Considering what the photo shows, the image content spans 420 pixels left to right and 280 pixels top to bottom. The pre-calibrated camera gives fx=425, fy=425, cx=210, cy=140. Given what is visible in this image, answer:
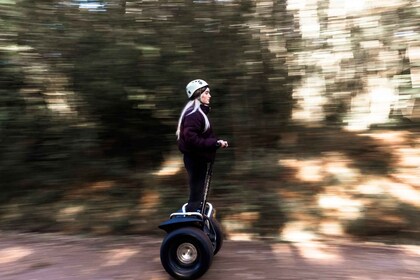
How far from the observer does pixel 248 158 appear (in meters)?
7.16

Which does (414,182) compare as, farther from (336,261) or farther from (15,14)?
(15,14)

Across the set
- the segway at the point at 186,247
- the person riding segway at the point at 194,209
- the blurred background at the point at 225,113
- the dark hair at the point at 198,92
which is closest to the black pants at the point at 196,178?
the person riding segway at the point at 194,209

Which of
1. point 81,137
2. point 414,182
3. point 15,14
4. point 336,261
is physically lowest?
point 336,261

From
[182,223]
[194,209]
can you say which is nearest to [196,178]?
[194,209]

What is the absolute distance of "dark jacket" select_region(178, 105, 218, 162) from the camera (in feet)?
15.1

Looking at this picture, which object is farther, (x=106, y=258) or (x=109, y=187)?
(x=109, y=187)

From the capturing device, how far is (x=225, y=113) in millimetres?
7082

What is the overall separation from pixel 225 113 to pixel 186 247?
2.92 meters

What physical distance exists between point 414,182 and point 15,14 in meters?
6.88

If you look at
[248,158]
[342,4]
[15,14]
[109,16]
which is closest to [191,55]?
[109,16]

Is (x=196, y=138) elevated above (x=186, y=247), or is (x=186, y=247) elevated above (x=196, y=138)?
(x=196, y=138)

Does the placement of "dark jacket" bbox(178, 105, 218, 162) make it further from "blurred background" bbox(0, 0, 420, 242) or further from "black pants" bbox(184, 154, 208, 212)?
"blurred background" bbox(0, 0, 420, 242)

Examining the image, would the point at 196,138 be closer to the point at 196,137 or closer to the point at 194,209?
the point at 196,137

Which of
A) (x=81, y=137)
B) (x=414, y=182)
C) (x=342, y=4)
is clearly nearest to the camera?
(x=342, y=4)
